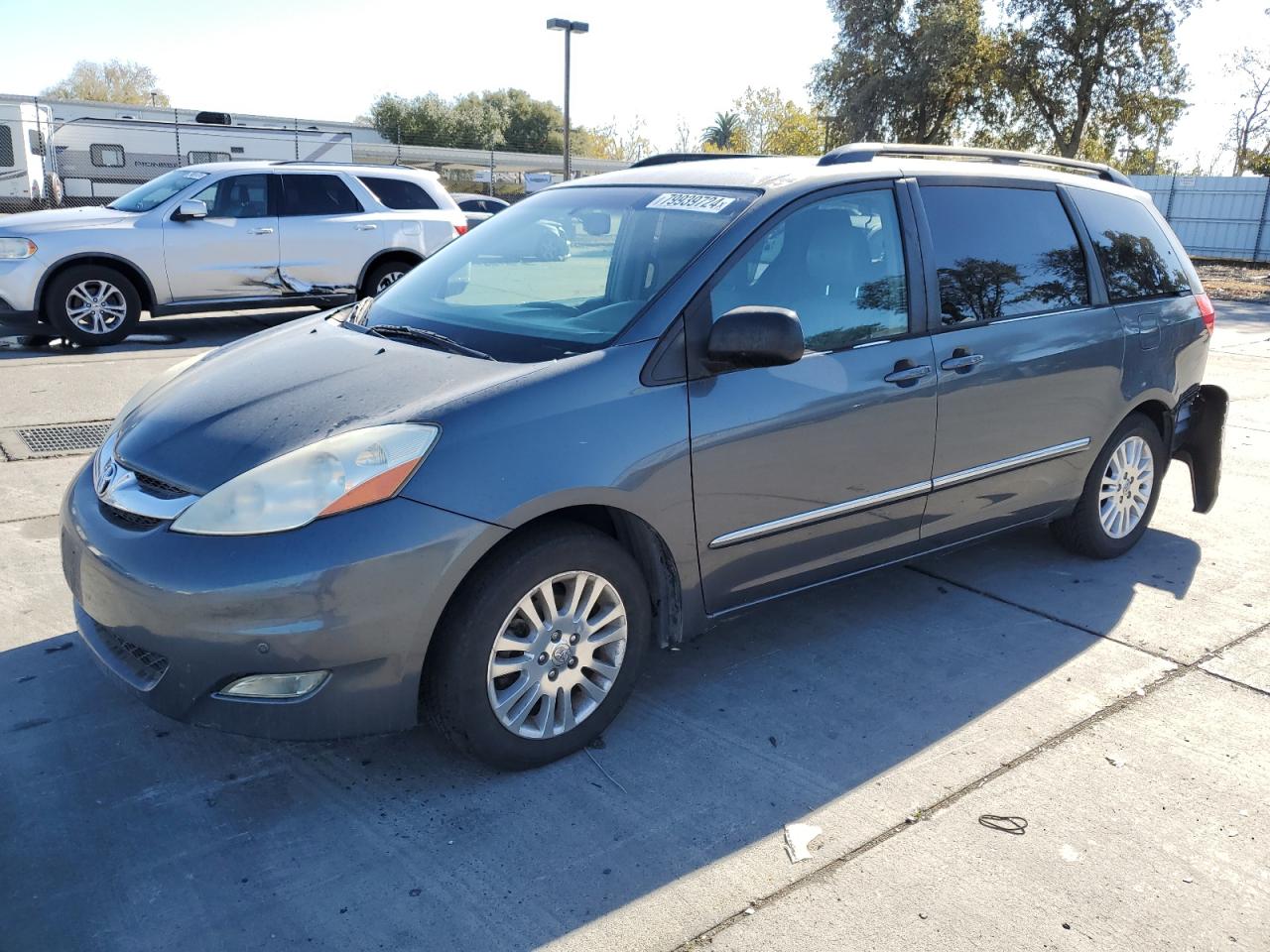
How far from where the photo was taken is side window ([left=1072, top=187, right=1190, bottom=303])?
Answer: 4.53 meters

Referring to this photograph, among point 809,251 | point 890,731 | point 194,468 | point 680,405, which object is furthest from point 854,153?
point 194,468

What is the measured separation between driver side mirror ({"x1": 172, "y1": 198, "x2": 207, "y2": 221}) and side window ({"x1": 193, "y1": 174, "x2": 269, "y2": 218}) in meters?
0.13

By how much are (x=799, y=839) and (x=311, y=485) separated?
1.60 meters

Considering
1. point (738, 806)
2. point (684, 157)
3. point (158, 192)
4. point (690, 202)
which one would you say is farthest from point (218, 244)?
point (738, 806)

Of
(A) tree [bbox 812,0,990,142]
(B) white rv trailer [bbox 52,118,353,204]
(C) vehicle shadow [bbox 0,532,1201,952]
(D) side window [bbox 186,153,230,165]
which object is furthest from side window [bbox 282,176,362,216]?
(A) tree [bbox 812,0,990,142]

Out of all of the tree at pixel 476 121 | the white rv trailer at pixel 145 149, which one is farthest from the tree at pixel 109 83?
the white rv trailer at pixel 145 149

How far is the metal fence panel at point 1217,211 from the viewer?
86.9 feet

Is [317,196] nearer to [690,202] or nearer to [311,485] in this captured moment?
[690,202]

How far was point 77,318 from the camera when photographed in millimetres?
9430

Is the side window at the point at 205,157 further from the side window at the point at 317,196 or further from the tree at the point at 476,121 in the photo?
the tree at the point at 476,121

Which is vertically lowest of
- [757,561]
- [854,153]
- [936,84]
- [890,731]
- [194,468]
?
[890,731]

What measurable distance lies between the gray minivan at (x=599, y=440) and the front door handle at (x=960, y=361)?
11 millimetres

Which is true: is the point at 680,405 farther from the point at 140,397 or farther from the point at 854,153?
the point at 140,397

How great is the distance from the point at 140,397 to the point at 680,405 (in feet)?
6.22
